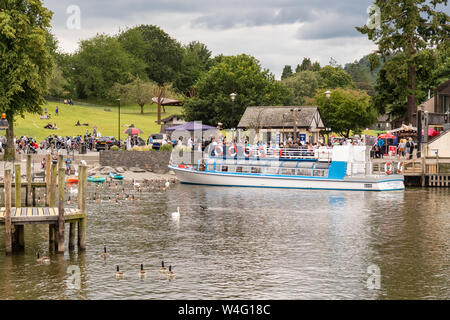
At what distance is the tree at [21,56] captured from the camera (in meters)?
63.0

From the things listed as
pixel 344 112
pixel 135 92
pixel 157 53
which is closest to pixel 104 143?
pixel 344 112

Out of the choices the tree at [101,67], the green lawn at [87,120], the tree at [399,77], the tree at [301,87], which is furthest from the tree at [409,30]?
the tree at [101,67]

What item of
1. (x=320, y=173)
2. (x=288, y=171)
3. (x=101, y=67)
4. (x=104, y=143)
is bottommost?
(x=320, y=173)

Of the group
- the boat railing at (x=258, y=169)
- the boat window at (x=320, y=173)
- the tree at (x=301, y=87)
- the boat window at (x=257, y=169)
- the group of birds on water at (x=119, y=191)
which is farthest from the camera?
the tree at (x=301, y=87)

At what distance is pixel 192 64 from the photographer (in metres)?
168

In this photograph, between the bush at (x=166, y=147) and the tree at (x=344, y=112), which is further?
the tree at (x=344, y=112)

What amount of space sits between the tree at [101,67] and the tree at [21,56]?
276 feet

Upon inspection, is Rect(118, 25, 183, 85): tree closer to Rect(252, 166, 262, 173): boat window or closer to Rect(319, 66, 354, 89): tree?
Rect(319, 66, 354, 89): tree

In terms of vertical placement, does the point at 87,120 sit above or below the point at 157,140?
above

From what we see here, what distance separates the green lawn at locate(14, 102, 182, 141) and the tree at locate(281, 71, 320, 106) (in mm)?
25703

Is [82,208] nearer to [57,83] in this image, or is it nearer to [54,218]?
[54,218]

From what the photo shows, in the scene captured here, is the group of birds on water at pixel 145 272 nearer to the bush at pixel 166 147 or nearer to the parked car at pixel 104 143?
the bush at pixel 166 147

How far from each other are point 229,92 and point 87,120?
114 ft
